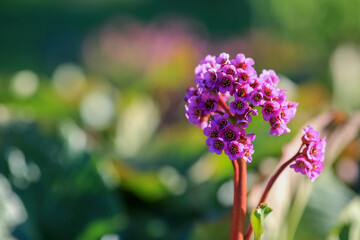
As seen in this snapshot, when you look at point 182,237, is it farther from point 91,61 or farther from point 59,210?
point 91,61

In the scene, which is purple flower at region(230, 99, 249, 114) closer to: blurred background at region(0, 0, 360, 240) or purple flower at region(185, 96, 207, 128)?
purple flower at region(185, 96, 207, 128)

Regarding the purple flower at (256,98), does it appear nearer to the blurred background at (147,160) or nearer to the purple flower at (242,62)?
the purple flower at (242,62)

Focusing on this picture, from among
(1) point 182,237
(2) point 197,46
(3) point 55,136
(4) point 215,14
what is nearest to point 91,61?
(2) point 197,46

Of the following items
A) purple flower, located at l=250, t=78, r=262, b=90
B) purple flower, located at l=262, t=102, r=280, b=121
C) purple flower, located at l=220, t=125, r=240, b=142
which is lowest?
purple flower, located at l=220, t=125, r=240, b=142

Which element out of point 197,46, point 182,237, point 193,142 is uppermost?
point 197,46

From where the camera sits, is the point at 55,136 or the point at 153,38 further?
the point at 153,38

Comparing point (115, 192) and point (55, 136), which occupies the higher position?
point (55, 136)

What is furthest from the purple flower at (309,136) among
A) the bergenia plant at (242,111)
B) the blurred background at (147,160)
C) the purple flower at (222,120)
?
the blurred background at (147,160)

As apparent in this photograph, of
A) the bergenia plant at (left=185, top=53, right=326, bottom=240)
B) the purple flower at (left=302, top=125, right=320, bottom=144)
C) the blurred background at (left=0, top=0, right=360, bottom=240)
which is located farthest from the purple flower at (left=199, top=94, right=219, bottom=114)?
the blurred background at (left=0, top=0, right=360, bottom=240)
